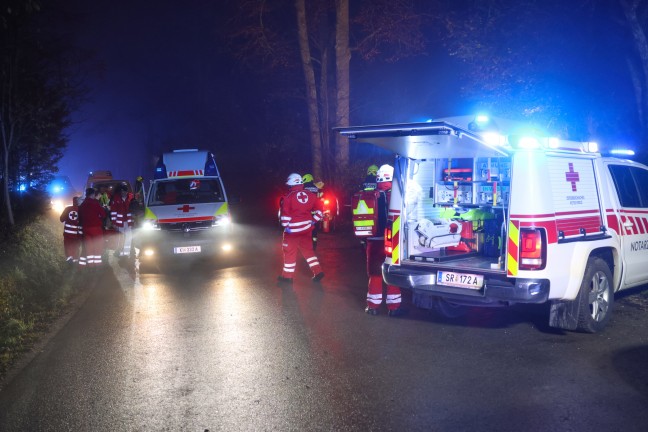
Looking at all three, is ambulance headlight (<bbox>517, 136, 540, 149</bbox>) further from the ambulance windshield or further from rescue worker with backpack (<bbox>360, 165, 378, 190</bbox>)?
the ambulance windshield

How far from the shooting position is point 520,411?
15.5 ft

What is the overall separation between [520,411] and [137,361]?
12.0 ft

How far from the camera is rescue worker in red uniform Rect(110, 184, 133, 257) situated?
564 inches

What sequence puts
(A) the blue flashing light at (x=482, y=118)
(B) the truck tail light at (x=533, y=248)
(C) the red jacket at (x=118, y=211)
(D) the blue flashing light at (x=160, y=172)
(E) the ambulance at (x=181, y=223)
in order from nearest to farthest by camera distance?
(B) the truck tail light at (x=533, y=248) < (A) the blue flashing light at (x=482, y=118) < (E) the ambulance at (x=181, y=223) < (D) the blue flashing light at (x=160, y=172) < (C) the red jacket at (x=118, y=211)

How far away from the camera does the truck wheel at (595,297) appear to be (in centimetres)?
662

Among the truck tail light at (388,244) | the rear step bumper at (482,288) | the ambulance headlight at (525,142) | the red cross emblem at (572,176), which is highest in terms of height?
the ambulance headlight at (525,142)

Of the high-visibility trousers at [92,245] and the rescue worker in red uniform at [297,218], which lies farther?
the high-visibility trousers at [92,245]

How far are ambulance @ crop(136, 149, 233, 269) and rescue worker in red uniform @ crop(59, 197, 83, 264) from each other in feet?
3.93

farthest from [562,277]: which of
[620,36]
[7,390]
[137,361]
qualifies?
[620,36]

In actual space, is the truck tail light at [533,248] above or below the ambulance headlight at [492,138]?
below

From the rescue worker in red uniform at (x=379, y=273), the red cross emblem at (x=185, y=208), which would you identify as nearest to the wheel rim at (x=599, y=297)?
the rescue worker in red uniform at (x=379, y=273)

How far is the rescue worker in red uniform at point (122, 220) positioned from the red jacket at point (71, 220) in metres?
1.47

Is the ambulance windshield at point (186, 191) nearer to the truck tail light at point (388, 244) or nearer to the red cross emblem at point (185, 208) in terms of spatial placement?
the red cross emblem at point (185, 208)

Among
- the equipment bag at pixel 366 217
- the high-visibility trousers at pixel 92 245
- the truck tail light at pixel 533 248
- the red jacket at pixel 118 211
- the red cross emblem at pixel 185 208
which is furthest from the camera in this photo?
the red jacket at pixel 118 211
